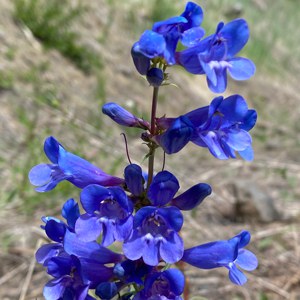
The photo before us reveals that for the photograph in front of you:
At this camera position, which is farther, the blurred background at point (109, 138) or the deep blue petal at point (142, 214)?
the blurred background at point (109, 138)

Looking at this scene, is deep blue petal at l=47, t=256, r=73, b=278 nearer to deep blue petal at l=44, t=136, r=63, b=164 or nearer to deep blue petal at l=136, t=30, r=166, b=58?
deep blue petal at l=44, t=136, r=63, b=164

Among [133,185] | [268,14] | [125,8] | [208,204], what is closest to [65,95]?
[208,204]

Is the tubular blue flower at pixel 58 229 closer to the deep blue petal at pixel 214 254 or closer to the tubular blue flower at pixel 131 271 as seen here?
the tubular blue flower at pixel 131 271

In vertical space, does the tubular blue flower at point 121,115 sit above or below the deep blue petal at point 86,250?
above

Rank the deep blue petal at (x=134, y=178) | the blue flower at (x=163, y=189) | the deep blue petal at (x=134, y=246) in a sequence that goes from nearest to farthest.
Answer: the deep blue petal at (x=134, y=246) < the blue flower at (x=163, y=189) < the deep blue petal at (x=134, y=178)

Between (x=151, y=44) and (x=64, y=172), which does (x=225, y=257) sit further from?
(x=151, y=44)

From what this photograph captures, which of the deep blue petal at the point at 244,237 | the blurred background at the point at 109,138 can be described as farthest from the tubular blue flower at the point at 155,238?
the blurred background at the point at 109,138

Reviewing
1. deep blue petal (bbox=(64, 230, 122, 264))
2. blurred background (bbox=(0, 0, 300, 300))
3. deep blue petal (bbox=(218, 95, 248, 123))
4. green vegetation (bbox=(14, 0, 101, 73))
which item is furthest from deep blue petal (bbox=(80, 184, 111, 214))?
green vegetation (bbox=(14, 0, 101, 73))

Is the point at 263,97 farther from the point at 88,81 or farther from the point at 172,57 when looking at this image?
the point at 172,57
